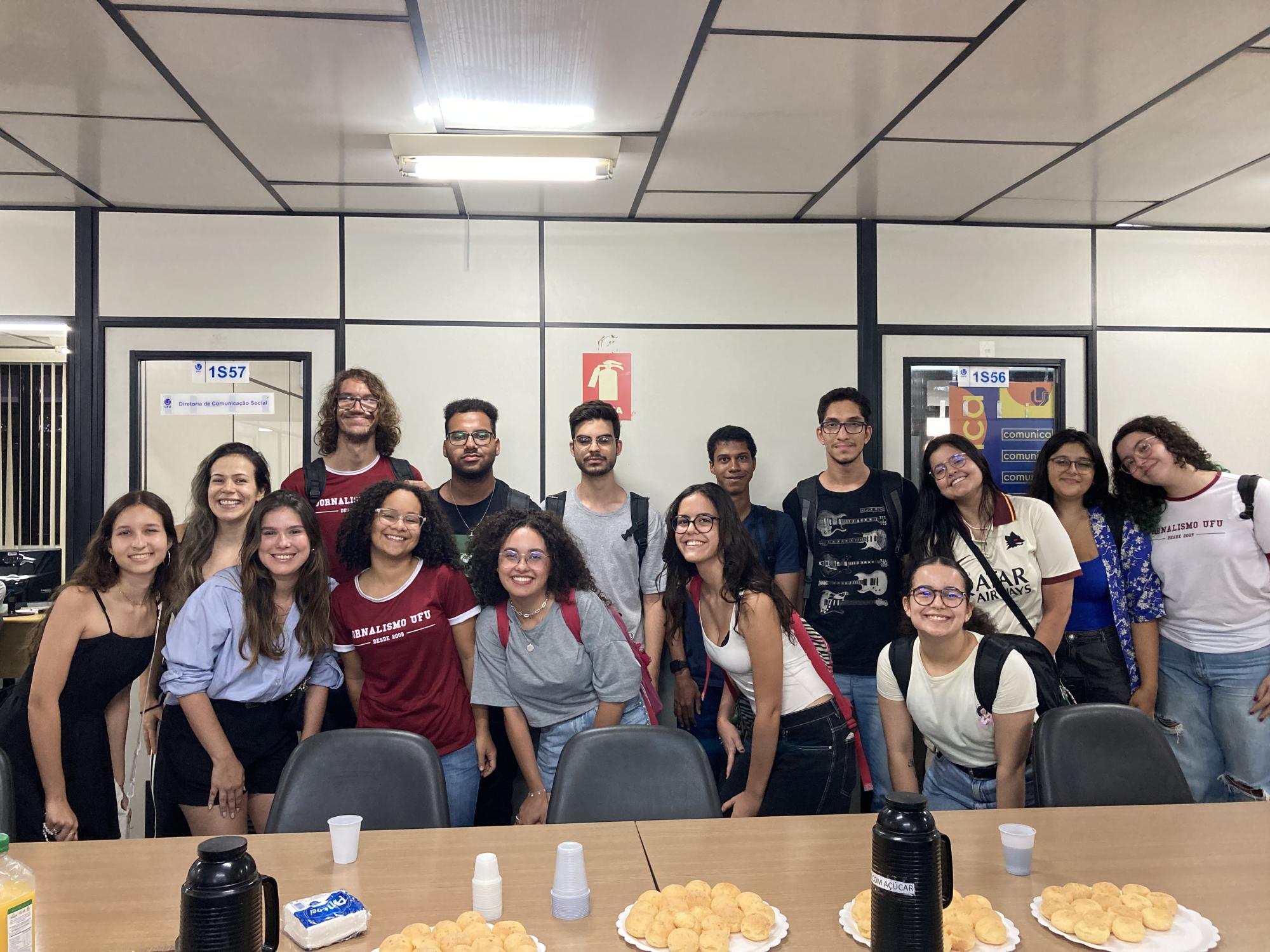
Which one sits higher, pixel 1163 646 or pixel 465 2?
pixel 465 2

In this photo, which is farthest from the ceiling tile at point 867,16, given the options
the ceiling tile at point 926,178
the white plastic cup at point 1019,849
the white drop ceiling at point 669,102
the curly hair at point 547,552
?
the white plastic cup at point 1019,849

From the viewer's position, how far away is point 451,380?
13.4ft

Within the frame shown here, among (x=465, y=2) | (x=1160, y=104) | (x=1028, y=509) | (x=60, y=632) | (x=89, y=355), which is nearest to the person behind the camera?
(x=465, y=2)

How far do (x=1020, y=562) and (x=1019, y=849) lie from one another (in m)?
1.50

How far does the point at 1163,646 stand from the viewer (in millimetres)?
3492

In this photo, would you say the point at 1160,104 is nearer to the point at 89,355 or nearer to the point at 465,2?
the point at 465,2

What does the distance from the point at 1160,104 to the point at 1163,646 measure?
202cm

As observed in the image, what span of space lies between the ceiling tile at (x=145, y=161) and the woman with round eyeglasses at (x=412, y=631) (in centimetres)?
153

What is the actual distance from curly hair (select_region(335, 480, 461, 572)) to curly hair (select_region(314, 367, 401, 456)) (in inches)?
19.9

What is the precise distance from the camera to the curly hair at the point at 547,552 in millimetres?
2863

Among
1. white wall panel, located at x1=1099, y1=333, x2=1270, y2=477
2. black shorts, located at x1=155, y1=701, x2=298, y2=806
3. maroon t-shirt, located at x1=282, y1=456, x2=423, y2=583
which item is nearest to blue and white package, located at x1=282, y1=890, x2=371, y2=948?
black shorts, located at x1=155, y1=701, x2=298, y2=806

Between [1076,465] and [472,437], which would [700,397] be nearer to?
[472,437]

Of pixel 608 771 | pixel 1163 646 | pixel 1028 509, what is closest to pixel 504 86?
pixel 608 771

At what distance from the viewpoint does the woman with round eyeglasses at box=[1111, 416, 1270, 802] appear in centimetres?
328
